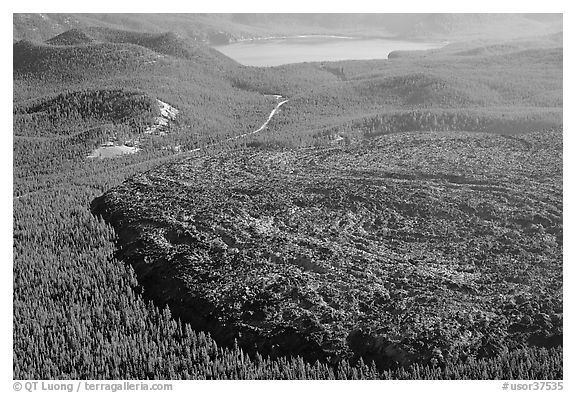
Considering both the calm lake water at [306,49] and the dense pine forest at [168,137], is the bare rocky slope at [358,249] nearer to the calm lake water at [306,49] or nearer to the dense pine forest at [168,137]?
the dense pine forest at [168,137]

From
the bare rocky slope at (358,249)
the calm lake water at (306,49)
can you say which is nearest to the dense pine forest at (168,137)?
the bare rocky slope at (358,249)

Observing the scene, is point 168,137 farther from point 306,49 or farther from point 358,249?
point 306,49

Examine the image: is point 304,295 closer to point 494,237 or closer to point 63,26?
point 494,237

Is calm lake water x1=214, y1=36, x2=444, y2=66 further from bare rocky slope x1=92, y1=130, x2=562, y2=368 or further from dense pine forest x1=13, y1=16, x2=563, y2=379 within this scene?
bare rocky slope x1=92, y1=130, x2=562, y2=368

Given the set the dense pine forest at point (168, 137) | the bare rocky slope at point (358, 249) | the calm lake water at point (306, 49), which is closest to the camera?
the dense pine forest at point (168, 137)

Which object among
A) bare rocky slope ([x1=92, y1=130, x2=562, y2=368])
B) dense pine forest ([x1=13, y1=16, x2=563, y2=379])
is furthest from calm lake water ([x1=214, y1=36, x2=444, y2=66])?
bare rocky slope ([x1=92, y1=130, x2=562, y2=368])
